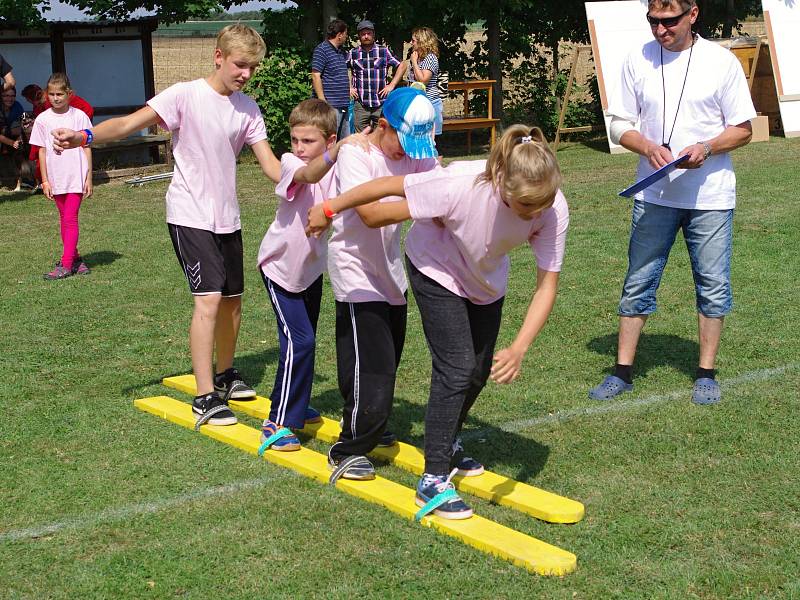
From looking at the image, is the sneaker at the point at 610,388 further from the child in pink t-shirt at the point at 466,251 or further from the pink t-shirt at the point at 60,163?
the pink t-shirt at the point at 60,163

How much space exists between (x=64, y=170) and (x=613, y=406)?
21.0 ft

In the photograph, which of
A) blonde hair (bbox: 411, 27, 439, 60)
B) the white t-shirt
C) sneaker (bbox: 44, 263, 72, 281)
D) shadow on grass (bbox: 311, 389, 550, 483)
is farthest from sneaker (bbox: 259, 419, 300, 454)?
blonde hair (bbox: 411, 27, 439, 60)

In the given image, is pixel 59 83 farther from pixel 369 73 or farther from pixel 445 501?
pixel 445 501

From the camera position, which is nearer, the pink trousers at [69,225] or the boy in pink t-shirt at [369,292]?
the boy in pink t-shirt at [369,292]

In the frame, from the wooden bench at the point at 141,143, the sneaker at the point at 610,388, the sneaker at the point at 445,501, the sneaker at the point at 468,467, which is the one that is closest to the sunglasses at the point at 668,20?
the sneaker at the point at 610,388

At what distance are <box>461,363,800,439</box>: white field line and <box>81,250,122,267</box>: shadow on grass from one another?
6006mm

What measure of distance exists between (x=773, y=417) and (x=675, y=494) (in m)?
1.20

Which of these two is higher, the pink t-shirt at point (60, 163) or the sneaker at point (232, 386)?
the pink t-shirt at point (60, 163)

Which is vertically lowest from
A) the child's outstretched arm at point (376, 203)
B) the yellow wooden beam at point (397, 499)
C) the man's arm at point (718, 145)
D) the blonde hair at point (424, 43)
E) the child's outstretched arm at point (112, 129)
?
the yellow wooden beam at point (397, 499)

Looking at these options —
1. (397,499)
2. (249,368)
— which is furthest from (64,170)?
(397,499)

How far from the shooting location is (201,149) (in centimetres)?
570

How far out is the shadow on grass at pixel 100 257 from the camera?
10.5 meters

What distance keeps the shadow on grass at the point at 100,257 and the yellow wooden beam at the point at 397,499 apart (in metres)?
4.69

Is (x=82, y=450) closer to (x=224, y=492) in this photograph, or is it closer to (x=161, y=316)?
(x=224, y=492)
